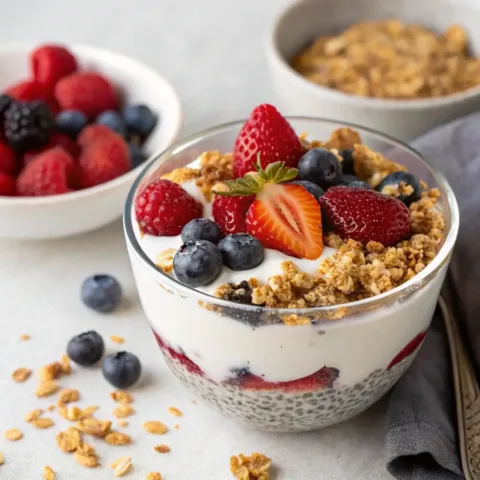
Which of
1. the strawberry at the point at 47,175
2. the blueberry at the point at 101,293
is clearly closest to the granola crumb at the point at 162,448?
the blueberry at the point at 101,293

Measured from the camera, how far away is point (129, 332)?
140cm

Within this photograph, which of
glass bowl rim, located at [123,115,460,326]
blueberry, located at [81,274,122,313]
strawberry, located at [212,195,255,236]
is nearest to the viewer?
glass bowl rim, located at [123,115,460,326]

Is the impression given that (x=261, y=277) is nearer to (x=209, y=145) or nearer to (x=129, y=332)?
(x=209, y=145)

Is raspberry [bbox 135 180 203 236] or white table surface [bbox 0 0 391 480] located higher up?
raspberry [bbox 135 180 203 236]

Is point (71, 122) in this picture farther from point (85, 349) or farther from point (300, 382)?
point (300, 382)

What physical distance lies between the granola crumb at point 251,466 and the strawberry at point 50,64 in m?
1.04

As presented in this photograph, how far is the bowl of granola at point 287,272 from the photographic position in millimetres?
973

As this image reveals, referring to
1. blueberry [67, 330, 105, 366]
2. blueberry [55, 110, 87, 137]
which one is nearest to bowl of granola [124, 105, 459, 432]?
blueberry [67, 330, 105, 366]

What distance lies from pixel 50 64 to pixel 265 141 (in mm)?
848

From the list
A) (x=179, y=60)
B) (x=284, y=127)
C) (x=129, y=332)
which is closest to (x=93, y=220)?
(x=129, y=332)

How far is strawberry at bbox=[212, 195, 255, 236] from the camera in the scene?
3.51ft

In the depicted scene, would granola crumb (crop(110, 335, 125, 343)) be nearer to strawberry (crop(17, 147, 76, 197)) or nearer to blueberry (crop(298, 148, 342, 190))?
strawberry (crop(17, 147, 76, 197))

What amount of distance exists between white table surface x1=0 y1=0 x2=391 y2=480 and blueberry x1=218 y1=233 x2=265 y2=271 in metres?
0.33

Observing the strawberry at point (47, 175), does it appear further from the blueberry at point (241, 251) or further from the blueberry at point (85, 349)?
the blueberry at point (241, 251)
